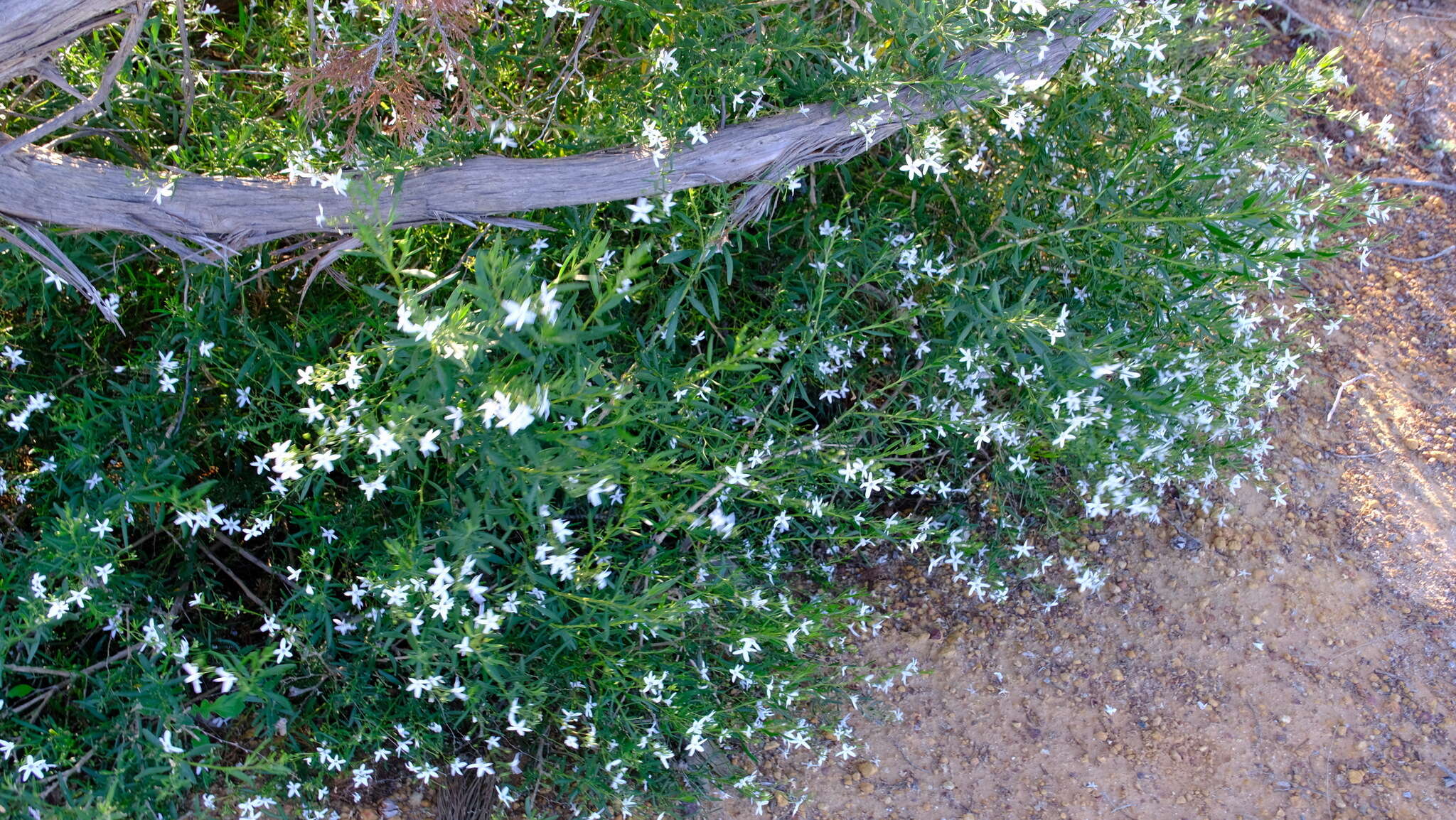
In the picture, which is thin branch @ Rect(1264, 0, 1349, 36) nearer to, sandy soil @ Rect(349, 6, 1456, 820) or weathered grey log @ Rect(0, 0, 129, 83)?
sandy soil @ Rect(349, 6, 1456, 820)

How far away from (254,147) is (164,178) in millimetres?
308

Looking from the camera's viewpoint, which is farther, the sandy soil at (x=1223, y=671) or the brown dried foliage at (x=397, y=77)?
the sandy soil at (x=1223, y=671)

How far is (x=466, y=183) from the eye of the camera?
2.48m

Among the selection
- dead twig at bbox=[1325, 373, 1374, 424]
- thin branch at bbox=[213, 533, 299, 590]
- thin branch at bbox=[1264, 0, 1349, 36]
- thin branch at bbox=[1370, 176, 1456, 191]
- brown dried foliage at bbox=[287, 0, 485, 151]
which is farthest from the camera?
thin branch at bbox=[1264, 0, 1349, 36]

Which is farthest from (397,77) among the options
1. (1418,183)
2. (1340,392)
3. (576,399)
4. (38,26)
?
(1418,183)

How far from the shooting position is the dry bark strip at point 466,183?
2348mm

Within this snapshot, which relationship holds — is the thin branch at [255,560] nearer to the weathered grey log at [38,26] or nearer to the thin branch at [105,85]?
the thin branch at [105,85]

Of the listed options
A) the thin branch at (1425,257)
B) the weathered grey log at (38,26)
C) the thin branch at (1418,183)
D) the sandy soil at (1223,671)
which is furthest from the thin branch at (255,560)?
the thin branch at (1418,183)

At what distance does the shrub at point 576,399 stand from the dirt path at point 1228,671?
10.2 inches

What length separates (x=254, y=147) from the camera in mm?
2611

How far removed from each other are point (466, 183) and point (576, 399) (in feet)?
2.73

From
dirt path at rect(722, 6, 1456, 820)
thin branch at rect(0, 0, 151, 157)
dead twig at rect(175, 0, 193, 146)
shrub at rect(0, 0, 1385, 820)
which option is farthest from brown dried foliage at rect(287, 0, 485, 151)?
dirt path at rect(722, 6, 1456, 820)

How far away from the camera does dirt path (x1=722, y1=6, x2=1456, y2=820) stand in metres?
2.98

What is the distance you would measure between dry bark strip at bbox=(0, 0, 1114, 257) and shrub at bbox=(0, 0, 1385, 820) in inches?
3.3
